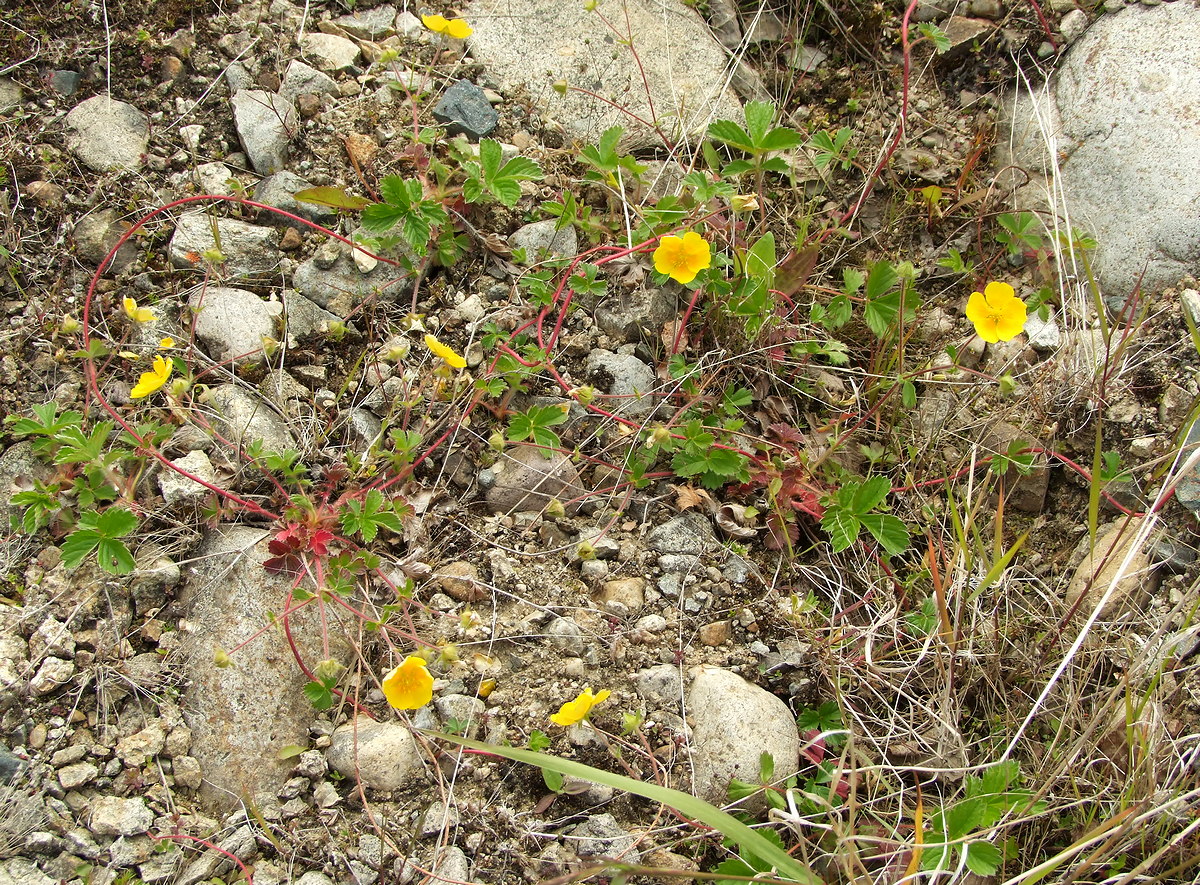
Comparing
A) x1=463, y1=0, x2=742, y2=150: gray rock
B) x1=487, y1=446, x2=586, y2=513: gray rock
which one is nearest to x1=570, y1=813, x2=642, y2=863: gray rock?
x1=487, y1=446, x2=586, y2=513: gray rock

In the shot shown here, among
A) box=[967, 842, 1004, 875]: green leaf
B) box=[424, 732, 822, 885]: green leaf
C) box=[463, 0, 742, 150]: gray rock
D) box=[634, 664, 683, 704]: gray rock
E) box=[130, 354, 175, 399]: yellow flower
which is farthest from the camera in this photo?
box=[463, 0, 742, 150]: gray rock

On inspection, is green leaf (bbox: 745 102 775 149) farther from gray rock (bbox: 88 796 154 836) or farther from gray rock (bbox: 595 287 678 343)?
gray rock (bbox: 88 796 154 836)

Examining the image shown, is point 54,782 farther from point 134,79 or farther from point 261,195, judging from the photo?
point 134,79

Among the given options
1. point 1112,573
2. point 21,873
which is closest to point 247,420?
point 21,873

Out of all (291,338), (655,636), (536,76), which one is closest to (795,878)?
(655,636)

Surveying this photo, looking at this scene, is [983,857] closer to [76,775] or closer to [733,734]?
[733,734]
